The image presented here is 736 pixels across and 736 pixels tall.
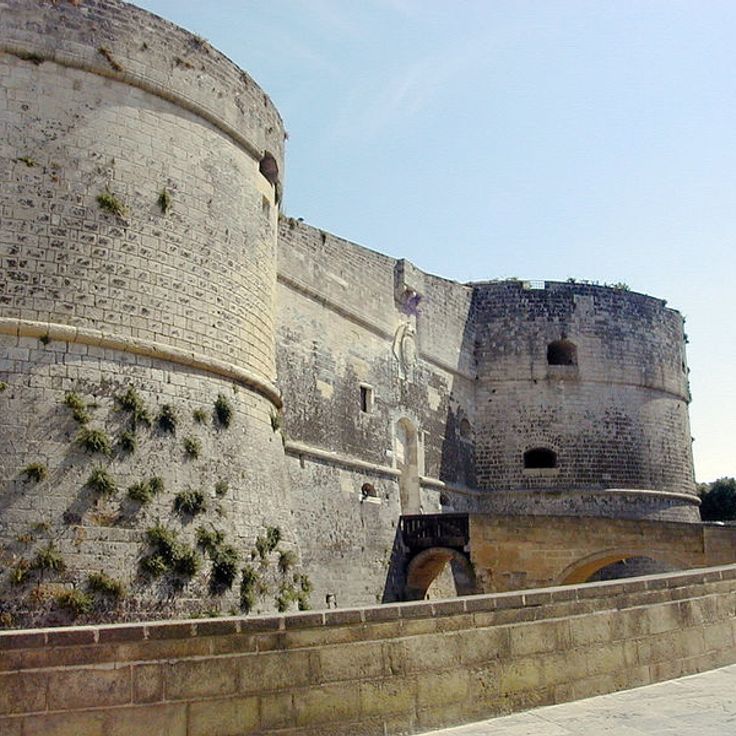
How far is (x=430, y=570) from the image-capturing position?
16.8 metres

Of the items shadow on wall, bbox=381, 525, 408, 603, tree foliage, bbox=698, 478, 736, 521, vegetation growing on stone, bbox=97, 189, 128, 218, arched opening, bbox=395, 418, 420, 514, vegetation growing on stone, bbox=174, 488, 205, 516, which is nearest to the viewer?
vegetation growing on stone, bbox=174, 488, 205, 516

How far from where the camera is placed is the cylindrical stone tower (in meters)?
20.7

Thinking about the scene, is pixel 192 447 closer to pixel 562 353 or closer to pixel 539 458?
pixel 539 458

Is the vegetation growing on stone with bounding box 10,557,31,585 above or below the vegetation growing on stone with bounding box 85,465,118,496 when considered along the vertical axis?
below

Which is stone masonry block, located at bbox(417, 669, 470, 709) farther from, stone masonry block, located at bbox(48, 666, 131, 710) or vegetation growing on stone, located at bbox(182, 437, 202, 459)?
vegetation growing on stone, located at bbox(182, 437, 202, 459)

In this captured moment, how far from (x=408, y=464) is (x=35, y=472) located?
34.3 ft

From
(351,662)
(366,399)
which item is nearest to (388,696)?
(351,662)

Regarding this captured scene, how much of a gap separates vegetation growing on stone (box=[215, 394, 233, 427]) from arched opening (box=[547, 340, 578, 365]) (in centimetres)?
1297

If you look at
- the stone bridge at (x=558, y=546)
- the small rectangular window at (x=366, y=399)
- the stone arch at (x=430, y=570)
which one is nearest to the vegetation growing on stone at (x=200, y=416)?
the small rectangular window at (x=366, y=399)

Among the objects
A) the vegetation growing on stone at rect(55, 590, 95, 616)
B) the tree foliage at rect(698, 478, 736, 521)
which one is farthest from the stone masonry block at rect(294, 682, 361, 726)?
the tree foliage at rect(698, 478, 736, 521)

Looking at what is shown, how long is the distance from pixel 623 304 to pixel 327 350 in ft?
32.2

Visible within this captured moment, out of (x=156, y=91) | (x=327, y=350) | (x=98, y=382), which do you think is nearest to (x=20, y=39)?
(x=156, y=91)

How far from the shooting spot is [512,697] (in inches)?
176

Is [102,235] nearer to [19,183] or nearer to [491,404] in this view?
[19,183]
